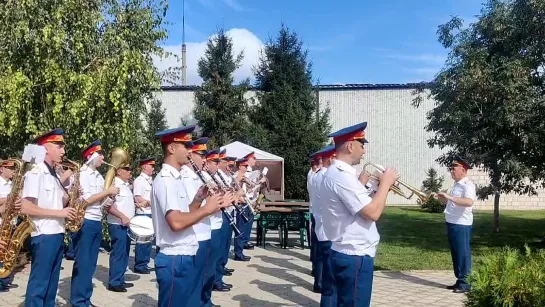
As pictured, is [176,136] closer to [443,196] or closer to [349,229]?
[349,229]

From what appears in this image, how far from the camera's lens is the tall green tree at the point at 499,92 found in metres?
12.3

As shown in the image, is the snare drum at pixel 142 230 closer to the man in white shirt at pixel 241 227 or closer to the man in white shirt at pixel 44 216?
the man in white shirt at pixel 44 216

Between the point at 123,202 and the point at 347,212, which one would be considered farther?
the point at 123,202

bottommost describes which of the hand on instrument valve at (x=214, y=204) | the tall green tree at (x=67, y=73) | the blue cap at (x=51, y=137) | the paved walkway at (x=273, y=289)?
the paved walkway at (x=273, y=289)

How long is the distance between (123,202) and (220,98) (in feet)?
60.5

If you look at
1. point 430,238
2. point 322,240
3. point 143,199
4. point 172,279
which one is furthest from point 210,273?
point 430,238

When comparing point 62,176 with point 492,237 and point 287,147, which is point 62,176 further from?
point 287,147

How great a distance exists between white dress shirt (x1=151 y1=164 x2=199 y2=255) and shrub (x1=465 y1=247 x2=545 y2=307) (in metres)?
2.49

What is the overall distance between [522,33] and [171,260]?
10.9m

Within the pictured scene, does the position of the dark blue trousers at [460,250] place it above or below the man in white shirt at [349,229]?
below

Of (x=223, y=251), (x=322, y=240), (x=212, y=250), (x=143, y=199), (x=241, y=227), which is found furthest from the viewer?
(x=241, y=227)

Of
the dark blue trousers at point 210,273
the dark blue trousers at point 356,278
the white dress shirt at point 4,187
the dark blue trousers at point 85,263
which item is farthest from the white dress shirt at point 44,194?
the white dress shirt at point 4,187

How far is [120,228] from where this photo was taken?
9344mm

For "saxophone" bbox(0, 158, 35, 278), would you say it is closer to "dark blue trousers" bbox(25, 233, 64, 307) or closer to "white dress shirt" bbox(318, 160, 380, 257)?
"dark blue trousers" bbox(25, 233, 64, 307)
